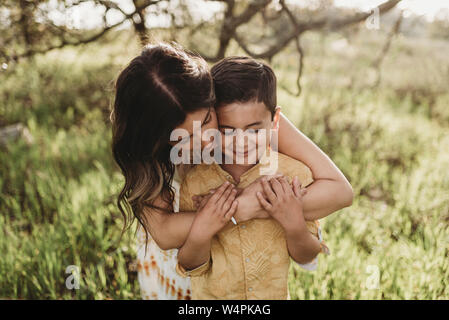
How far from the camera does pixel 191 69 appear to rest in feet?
4.34

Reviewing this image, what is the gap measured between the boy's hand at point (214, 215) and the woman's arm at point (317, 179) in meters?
0.33

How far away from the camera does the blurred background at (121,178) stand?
2.15 metres

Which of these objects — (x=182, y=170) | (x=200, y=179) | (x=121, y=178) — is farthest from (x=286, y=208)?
(x=121, y=178)

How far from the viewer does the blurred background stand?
7.06 ft

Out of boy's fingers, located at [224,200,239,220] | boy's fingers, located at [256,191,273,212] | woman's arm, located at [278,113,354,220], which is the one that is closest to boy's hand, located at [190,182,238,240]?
boy's fingers, located at [224,200,239,220]

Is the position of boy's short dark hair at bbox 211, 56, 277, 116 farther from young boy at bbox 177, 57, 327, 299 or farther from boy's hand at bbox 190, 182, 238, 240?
boy's hand at bbox 190, 182, 238, 240

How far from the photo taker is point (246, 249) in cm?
152

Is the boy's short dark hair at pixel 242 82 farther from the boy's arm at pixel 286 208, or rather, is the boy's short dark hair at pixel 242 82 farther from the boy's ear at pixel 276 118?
the boy's arm at pixel 286 208

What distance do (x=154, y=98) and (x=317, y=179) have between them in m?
0.82

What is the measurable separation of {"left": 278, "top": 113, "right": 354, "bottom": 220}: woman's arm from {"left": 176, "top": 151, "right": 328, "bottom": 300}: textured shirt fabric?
0.04 m

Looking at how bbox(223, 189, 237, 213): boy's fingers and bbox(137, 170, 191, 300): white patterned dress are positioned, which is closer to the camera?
bbox(223, 189, 237, 213): boy's fingers

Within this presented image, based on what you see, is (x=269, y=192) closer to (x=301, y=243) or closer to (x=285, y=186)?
(x=285, y=186)

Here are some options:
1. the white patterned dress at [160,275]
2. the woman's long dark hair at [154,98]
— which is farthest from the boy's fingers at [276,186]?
the white patterned dress at [160,275]
